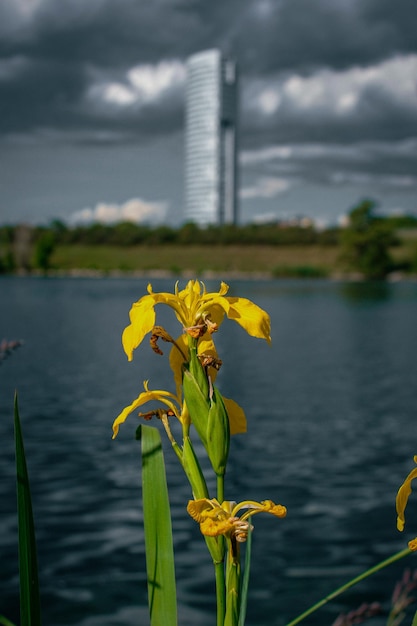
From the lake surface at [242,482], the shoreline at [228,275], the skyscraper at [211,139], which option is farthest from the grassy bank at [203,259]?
the skyscraper at [211,139]

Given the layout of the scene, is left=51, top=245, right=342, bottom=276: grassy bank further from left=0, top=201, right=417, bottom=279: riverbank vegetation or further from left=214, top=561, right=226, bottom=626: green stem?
left=214, top=561, right=226, bottom=626: green stem

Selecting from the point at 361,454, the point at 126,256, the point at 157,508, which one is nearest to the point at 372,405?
the point at 361,454

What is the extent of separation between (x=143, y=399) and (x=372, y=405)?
35.0 feet

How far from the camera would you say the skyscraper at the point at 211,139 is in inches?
5782

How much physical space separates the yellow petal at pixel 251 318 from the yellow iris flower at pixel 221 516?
0.70 feet

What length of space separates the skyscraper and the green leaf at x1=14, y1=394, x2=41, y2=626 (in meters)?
145

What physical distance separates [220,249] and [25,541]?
75102 mm

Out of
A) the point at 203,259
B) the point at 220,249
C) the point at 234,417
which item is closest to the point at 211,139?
the point at 220,249

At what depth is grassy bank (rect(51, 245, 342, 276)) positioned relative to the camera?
230 feet

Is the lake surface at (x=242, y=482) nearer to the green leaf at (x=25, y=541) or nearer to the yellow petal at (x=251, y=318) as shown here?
the green leaf at (x=25, y=541)

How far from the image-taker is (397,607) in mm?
932

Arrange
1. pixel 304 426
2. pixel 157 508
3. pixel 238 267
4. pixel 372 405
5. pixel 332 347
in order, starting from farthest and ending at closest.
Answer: pixel 238 267 → pixel 332 347 → pixel 372 405 → pixel 304 426 → pixel 157 508

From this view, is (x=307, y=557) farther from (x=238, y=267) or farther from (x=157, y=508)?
(x=238, y=267)

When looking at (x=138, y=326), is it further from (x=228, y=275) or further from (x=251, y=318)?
(x=228, y=275)
